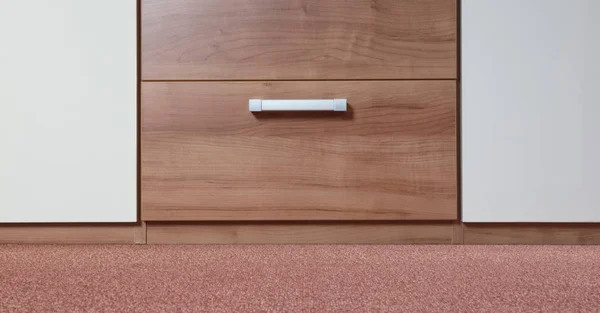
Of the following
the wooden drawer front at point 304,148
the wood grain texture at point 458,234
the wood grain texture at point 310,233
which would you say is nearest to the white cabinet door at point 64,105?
the wooden drawer front at point 304,148

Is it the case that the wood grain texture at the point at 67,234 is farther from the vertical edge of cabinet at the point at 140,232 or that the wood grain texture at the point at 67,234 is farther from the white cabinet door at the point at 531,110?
the white cabinet door at the point at 531,110

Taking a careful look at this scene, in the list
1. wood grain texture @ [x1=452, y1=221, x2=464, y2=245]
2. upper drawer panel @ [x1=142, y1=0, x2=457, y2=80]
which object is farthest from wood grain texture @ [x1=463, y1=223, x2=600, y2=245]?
upper drawer panel @ [x1=142, y1=0, x2=457, y2=80]

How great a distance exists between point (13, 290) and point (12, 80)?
1.75ft

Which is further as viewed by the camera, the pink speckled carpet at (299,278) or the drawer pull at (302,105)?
the drawer pull at (302,105)

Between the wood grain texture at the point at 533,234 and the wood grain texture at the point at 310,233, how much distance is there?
0.06 m

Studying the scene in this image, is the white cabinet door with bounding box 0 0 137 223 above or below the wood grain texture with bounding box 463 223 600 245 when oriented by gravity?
above

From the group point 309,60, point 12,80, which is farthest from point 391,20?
point 12,80

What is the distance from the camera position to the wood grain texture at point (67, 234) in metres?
1.13

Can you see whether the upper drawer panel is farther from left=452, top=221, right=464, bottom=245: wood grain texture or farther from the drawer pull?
left=452, top=221, right=464, bottom=245: wood grain texture

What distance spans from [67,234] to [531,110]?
36.4 inches

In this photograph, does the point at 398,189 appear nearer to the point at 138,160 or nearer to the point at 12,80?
the point at 138,160

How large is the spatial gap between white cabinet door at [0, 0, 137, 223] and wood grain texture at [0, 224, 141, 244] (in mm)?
67

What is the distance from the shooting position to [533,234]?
44.5 inches

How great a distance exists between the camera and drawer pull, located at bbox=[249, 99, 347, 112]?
1.08 metres
